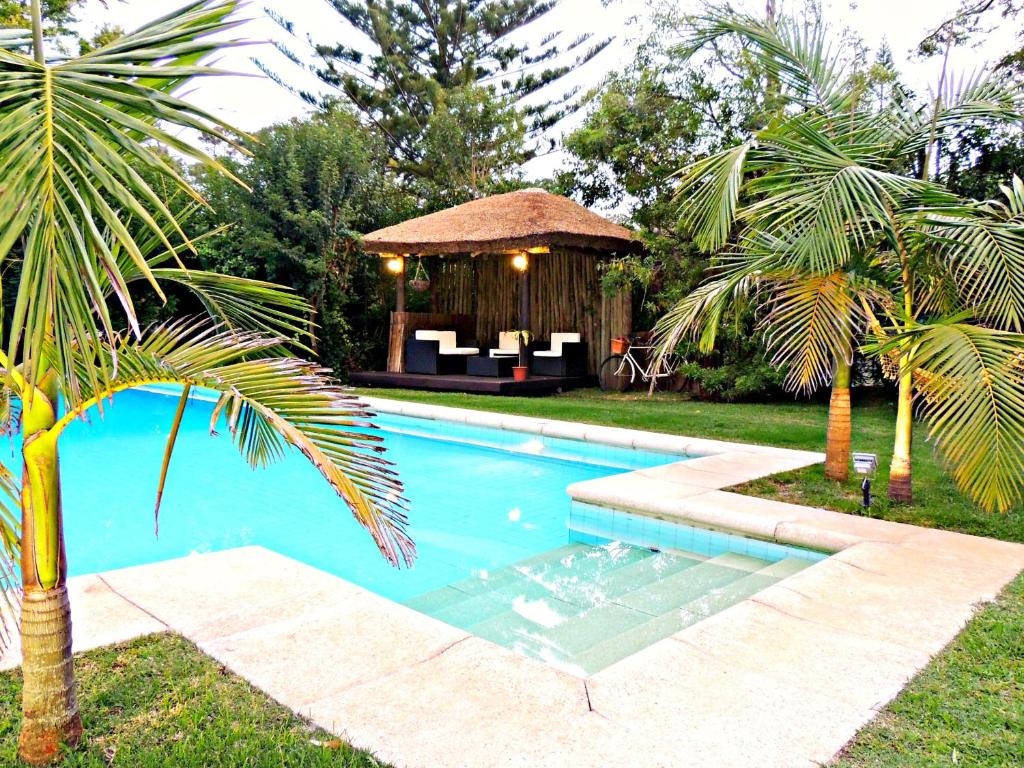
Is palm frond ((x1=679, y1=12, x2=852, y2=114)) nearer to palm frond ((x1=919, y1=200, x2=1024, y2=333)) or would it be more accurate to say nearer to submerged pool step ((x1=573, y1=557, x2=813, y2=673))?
palm frond ((x1=919, y1=200, x2=1024, y2=333))

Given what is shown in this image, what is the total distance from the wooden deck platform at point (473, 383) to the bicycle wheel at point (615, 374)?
235 millimetres

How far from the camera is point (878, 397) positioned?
33.9ft

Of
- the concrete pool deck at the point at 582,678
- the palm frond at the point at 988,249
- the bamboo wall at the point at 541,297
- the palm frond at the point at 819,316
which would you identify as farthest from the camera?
the bamboo wall at the point at 541,297

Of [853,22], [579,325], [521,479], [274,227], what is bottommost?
[521,479]

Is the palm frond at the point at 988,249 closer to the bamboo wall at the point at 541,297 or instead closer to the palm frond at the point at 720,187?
the palm frond at the point at 720,187

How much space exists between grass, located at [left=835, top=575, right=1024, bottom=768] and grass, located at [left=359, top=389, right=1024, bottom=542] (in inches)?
67.0

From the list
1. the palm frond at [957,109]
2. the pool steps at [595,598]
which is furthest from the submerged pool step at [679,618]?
the palm frond at [957,109]

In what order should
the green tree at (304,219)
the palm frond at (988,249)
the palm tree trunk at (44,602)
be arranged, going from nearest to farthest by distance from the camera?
1. the palm tree trunk at (44,602)
2. the palm frond at (988,249)
3. the green tree at (304,219)

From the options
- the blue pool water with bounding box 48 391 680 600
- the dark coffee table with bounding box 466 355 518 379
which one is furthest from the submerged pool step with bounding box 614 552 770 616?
the dark coffee table with bounding box 466 355 518 379

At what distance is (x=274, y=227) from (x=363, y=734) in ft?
36.7

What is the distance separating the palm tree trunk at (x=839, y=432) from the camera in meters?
5.16

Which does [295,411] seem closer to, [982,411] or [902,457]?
[982,411]

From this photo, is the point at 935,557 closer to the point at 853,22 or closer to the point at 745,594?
the point at 745,594

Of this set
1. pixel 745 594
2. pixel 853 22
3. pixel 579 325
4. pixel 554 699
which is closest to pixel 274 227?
pixel 579 325
